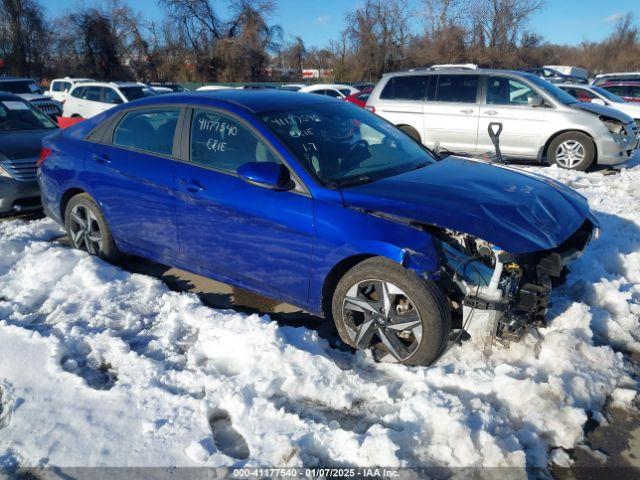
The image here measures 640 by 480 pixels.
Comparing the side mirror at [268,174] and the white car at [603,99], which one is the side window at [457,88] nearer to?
the white car at [603,99]

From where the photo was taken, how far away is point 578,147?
8.87 metres

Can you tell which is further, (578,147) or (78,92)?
(78,92)

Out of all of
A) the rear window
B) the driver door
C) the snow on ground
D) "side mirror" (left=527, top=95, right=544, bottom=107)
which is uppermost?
the rear window

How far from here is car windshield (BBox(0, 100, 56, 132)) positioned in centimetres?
720

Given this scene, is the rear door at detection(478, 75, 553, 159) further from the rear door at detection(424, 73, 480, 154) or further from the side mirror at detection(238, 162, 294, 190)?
the side mirror at detection(238, 162, 294, 190)

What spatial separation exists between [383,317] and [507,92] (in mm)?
7342

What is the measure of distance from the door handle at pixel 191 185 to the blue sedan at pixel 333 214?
0.04 ft

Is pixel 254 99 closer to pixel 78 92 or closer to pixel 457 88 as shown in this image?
pixel 457 88

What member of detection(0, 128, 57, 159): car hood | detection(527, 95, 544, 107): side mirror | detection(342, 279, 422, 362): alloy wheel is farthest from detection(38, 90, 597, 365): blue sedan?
detection(527, 95, 544, 107): side mirror

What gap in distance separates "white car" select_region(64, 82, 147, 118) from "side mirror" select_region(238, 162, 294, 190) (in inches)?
533

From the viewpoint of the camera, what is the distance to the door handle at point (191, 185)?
12.4ft

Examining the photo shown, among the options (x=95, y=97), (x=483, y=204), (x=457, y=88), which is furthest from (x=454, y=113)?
(x=95, y=97)

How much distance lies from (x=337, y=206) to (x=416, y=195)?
1.65ft

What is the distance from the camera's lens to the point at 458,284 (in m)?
3.02
